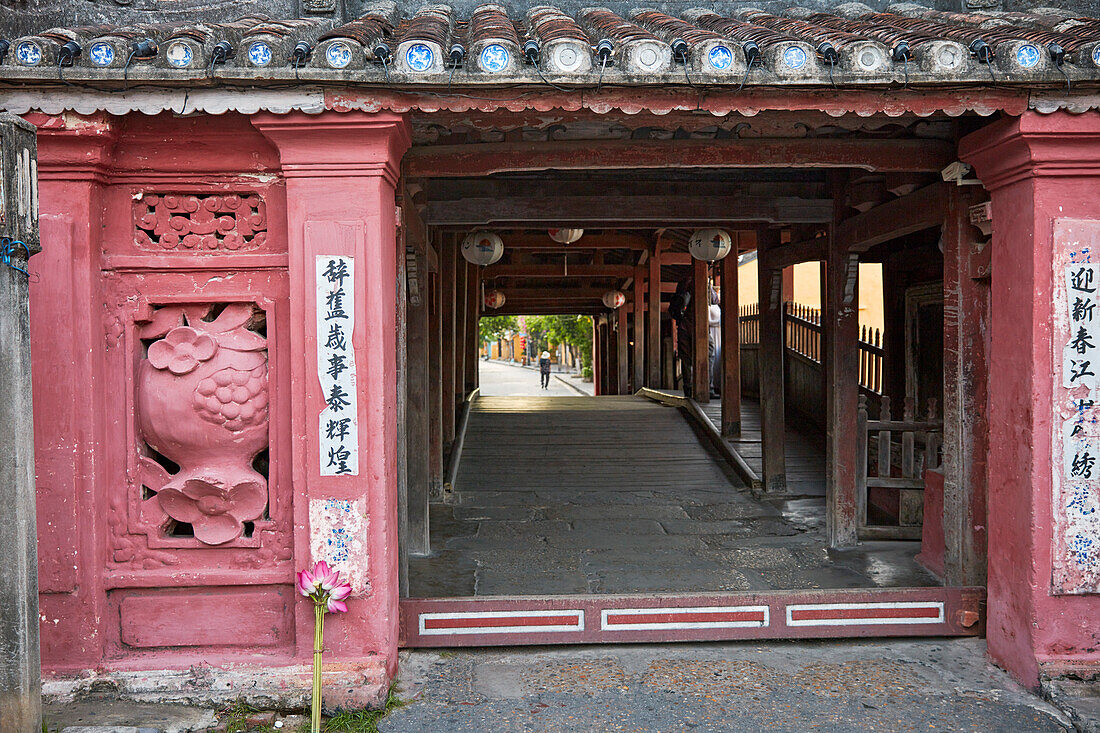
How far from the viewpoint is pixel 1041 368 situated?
4711mm

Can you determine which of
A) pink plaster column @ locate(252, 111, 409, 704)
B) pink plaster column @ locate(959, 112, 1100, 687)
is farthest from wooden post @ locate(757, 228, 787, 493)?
pink plaster column @ locate(252, 111, 409, 704)

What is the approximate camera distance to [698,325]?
1516 centimetres

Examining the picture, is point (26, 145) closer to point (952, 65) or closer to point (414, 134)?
point (414, 134)

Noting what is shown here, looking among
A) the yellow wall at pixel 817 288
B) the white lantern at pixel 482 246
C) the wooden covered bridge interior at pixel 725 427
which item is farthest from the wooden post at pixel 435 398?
the yellow wall at pixel 817 288

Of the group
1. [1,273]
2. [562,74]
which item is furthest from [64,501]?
[562,74]

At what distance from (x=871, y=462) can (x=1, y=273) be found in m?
9.14

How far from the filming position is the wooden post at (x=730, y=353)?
507 inches

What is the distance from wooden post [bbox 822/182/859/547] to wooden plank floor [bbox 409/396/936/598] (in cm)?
37

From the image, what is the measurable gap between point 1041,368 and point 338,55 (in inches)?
170

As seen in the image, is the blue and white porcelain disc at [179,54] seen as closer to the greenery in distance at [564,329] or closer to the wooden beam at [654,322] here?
the wooden beam at [654,322]

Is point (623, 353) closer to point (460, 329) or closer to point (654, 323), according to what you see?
point (654, 323)

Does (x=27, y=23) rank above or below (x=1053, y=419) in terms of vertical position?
above

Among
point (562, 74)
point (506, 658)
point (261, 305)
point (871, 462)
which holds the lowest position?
point (506, 658)

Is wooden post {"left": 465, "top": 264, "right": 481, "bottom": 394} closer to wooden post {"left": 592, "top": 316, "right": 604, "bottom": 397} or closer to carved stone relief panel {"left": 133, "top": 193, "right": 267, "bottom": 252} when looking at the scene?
carved stone relief panel {"left": 133, "top": 193, "right": 267, "bottom": 252}
